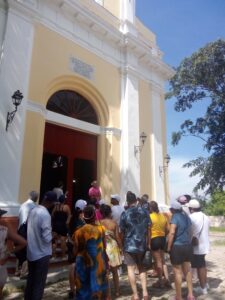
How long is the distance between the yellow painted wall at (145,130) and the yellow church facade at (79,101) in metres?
0.04

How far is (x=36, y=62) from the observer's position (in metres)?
8.01

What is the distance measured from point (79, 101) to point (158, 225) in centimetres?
541

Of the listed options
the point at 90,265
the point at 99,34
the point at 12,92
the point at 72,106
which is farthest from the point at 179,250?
the point at 99,34

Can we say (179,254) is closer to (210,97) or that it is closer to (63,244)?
(63,244)

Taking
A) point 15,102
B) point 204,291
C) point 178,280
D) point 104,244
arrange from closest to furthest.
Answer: point 104,244
point 178,280
point 204,291
point 15,102

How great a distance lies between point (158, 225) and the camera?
5531 mm

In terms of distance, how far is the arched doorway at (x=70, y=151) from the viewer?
8602 millimetres

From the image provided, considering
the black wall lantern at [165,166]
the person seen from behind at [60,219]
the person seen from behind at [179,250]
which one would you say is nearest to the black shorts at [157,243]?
the person seen from behind at [179,250]

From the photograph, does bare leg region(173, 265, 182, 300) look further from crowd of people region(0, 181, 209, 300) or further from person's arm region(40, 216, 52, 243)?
person's arm region(40, 216, 52, 243)

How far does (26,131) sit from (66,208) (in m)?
2.51

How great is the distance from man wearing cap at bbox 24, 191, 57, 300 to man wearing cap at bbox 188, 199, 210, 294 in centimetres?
269

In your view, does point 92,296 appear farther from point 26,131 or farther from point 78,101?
point 78,101

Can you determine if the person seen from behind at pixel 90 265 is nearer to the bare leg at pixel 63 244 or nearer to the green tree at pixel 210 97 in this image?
the bare leg at pixel 63 244

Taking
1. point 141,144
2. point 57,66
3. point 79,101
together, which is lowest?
point 141,144
